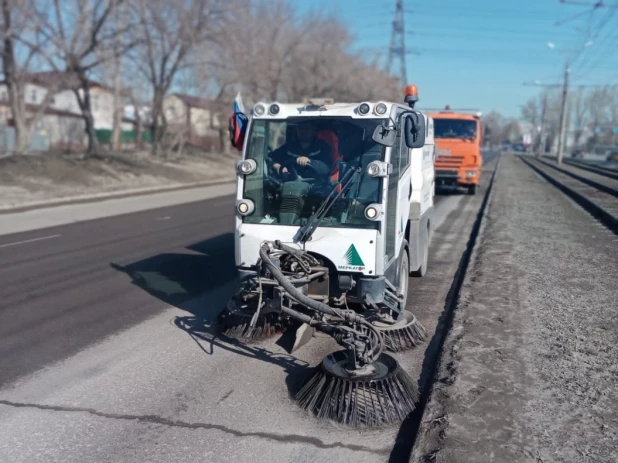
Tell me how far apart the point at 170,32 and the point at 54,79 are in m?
6.76

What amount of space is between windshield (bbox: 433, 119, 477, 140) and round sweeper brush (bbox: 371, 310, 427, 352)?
692 inches

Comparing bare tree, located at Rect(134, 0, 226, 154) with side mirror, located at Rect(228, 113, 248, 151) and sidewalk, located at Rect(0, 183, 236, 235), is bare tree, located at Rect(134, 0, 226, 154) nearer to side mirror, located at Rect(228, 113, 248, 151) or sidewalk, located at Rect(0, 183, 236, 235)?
sidewalk, located at Rect(0, 183, 236, 235)

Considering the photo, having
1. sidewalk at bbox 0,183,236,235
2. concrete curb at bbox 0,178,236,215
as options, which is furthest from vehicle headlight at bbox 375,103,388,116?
concrete curb at bbox 0,178,236,215

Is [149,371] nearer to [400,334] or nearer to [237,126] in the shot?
[400,334]

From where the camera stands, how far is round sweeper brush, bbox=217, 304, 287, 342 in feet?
21.2

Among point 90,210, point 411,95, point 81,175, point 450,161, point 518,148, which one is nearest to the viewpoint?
point 411,95

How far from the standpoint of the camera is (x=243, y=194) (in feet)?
20.9

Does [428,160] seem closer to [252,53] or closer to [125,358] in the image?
[125,358]

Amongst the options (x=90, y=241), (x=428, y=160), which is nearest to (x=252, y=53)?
(x=90, y=241)

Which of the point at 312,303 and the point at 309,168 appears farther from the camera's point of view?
the point at 309,168

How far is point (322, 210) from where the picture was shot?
604 centimetres

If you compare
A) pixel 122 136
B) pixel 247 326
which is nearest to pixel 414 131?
pixel 247 326

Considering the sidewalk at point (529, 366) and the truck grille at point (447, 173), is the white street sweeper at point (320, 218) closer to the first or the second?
the sidewalk at point (529, 366)

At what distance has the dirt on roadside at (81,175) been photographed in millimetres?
21969
